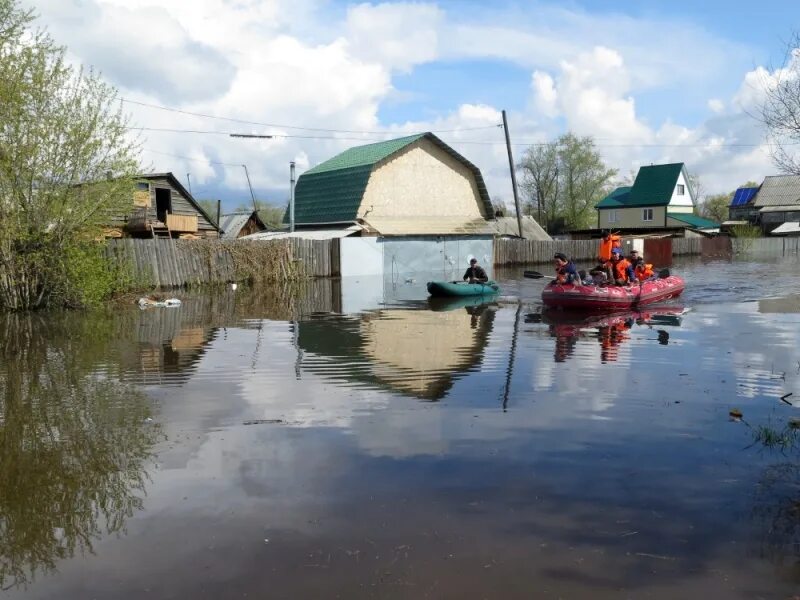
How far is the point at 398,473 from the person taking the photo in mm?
6168

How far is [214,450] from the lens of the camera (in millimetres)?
6820

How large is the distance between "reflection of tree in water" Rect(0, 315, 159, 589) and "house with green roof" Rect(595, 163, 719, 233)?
2265 inches

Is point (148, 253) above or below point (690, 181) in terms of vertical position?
below

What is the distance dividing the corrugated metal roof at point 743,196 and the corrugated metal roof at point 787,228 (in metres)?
9.09

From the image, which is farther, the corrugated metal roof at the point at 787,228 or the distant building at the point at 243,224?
the corrugated metal roof at the point at 787,228

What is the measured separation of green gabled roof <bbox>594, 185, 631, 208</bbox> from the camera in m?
67.6

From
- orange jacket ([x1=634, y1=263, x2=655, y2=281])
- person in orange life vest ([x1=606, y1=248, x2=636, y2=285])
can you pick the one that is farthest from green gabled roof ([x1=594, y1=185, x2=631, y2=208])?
person in orange life vest ([x1=606, y1=248, x2=636, y2=285])

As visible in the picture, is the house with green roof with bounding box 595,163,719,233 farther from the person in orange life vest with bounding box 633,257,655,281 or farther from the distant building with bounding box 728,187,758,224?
the person in orange life vest with bounding box 633,257,655,281

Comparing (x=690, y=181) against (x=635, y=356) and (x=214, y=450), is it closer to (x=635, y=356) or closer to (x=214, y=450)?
(x=635, y=356)

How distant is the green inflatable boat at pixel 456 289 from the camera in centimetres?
2198

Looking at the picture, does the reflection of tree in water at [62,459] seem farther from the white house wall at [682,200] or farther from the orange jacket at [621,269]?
the white house wall at [682,200]

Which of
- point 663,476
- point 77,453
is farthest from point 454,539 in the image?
point 77,453

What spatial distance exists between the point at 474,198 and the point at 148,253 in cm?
2094

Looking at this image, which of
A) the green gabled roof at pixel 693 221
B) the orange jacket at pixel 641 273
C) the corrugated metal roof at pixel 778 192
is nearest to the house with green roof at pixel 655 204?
the green gabled roof at pixel 693 221
